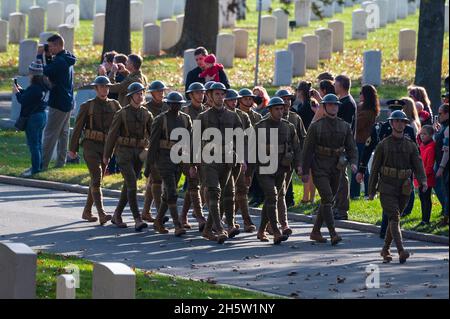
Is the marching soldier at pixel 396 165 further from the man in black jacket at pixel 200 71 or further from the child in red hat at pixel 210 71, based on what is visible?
the child in red hat at pixel 210 71

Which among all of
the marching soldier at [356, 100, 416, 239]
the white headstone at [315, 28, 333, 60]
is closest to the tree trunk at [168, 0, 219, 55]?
the white headstone at [315, 28, 333, 60]

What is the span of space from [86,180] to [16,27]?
17.6m

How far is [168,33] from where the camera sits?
3900 centimetres

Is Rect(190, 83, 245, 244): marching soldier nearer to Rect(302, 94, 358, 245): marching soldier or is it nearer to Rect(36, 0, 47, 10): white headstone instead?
Rect(302, 94, 358, 245): marching soldier

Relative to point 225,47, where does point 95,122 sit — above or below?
below

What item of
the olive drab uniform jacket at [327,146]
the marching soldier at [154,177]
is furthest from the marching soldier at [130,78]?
the olive drab uniform jacket at [327,146]

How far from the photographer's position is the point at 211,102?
17766 mm

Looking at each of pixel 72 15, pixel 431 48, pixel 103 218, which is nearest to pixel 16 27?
pixel 72 15

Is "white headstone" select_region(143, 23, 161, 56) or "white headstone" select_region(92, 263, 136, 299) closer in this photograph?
"white headstone" select_region(92, 263, 136, 299)

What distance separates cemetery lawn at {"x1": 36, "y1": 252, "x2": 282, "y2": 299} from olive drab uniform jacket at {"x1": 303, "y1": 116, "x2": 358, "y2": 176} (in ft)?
10.5

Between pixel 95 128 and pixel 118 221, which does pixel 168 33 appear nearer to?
pixel 95 128

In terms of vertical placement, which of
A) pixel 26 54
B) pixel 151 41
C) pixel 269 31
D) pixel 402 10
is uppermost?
pixel 402 10

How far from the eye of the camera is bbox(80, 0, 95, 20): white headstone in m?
45.7
